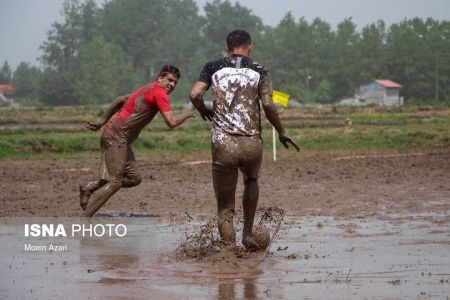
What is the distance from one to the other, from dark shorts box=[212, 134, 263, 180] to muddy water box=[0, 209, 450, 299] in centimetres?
83

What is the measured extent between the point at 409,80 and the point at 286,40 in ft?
68.6

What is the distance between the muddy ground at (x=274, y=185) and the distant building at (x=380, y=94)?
88808mm

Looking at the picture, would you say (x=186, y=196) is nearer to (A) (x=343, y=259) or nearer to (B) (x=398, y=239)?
(B) (x=398, y=239)

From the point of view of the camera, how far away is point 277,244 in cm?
948

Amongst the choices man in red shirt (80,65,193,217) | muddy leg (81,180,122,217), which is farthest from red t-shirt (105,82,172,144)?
muddy leg (81,180,122,217)

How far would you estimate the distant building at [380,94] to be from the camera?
365ft

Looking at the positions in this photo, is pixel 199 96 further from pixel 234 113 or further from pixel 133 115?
pixel 133 115

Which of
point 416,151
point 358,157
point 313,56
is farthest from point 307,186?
point 313,56

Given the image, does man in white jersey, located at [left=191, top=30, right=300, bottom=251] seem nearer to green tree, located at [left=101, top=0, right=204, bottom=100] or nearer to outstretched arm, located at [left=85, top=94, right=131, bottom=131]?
outstretched arm, located at [left=85, top=94, right=131, bottom=131]

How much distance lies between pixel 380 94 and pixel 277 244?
351ft

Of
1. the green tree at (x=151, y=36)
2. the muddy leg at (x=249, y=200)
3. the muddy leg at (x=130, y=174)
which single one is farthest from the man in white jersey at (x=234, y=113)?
the green tree at (x=151, y=36)

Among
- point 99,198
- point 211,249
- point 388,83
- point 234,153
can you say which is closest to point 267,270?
point 211,249

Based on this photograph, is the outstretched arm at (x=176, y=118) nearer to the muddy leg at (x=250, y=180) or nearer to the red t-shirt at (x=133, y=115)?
the red t-shirt at (x=133, y=115)

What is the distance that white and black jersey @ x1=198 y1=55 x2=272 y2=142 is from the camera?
863cm
